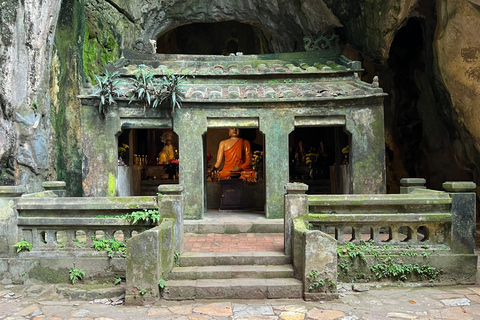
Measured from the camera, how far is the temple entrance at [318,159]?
1156 cm

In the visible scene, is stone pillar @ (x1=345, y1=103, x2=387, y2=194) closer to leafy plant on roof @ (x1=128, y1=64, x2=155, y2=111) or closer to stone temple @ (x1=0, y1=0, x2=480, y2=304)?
stone temple @ (x1=0, y1=0, x2=480, y2=304)

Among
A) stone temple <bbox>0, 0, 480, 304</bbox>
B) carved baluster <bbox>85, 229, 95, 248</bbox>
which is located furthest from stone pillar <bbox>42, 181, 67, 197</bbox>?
carved baluster <bbox>85, 229, 95, 248</bbox>

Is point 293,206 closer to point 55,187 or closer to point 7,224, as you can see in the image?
point 7,224

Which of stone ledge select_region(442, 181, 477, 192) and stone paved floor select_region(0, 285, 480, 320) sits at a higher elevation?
stone ledge select_region(442, 181, 477, 192)

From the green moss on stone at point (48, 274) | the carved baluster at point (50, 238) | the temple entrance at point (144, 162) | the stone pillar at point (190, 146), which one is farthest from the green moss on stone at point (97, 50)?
the green moss on stone at point (48, 274)

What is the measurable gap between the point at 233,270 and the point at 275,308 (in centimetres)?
100

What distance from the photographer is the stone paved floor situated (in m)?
5.02

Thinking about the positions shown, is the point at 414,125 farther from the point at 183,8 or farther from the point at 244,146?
the point at 183,8

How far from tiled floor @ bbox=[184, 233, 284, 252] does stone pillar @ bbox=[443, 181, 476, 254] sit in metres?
2.94

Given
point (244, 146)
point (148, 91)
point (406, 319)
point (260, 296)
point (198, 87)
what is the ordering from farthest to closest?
point (244, 146) → point (198, 87) → point (148, 91) → point (260, 296) → point (406, 319)

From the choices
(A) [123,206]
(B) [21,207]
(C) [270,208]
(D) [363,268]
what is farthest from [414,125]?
(B) [21,207]

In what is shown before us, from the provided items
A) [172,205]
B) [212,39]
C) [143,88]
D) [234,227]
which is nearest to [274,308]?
[172,205]

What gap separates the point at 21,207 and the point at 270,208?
5419 millimetres

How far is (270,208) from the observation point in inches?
364
